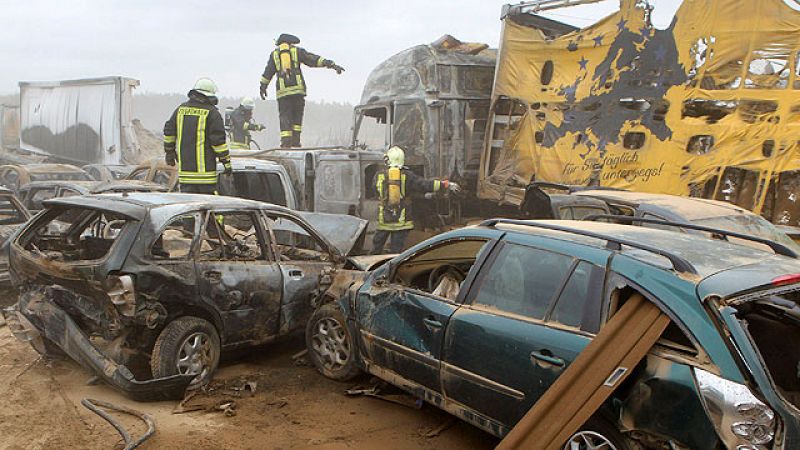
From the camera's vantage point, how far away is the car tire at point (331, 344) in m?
5.11

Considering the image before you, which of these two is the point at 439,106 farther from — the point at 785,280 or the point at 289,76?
the point at 785,280

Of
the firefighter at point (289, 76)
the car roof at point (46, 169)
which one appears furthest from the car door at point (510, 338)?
the car roof at point (46, 169)

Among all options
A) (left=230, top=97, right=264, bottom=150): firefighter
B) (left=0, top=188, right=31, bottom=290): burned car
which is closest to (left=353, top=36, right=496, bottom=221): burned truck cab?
(left=230, top=97, right=264, bottom=150): firefighter

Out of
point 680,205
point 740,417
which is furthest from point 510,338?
point 680,205

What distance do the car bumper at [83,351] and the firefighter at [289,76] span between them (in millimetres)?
7265

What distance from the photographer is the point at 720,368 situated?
279cm

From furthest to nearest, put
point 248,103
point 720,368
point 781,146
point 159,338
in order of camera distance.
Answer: point 248,103
point 781,146
point 159,338
point 720,368

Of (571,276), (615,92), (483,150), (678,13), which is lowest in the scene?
(571,276)

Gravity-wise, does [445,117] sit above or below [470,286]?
above

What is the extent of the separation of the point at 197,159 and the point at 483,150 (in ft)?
14.9

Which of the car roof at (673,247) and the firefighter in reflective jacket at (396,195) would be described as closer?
the car roof at (673,247)

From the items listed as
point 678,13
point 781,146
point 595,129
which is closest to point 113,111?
point 595,129

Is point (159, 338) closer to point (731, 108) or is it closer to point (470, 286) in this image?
point (470, 286)

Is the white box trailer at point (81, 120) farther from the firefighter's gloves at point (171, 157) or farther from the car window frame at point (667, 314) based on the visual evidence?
the car window frame at point (667, 314)
